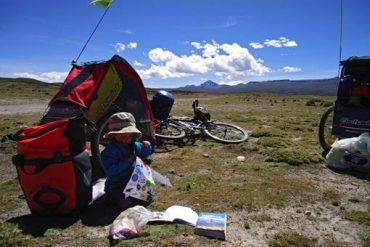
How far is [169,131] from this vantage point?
10.0m

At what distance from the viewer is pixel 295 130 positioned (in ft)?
40.5

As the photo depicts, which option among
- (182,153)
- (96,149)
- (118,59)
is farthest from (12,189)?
(182,153)

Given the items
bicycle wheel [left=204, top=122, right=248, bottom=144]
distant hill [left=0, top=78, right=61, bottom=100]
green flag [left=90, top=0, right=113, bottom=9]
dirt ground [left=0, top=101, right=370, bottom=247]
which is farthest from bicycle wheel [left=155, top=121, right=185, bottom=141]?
distant hill [left=0, top=78, right=61, bottom=100]

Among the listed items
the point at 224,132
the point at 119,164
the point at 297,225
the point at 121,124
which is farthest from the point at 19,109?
the point at 297,225

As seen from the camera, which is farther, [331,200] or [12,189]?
[12,189]

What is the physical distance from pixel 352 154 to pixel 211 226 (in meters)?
4.12

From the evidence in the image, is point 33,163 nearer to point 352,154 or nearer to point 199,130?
point 352,154

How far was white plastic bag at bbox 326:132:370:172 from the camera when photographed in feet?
22.0

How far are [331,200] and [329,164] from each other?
6.70 feet

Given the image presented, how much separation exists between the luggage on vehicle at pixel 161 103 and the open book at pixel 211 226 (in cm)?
556

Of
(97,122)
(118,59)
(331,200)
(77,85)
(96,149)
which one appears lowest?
(331,200)

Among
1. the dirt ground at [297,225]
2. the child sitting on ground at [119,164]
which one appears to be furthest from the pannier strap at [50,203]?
the child sitting on ground at [119,164]

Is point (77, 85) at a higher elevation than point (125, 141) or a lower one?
higher

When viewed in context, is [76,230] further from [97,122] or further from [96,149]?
[97,122]
